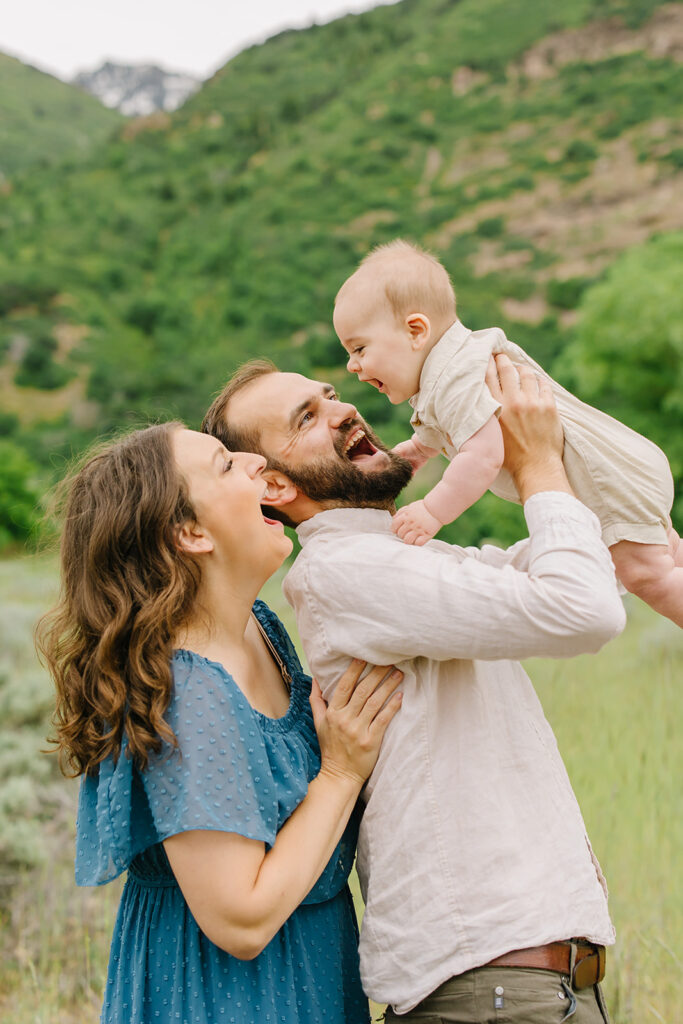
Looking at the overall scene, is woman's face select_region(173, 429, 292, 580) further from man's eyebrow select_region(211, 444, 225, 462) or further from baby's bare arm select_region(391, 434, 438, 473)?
baby's bare arm select_region(391, 434, 438, 473)

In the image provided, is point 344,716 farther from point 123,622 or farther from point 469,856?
point 123,622

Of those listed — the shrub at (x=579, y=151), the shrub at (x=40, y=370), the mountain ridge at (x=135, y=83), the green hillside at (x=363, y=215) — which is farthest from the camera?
the mountain ridge at (x=135, y=83)

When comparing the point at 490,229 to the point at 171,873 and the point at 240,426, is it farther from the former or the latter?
the point at 171,873

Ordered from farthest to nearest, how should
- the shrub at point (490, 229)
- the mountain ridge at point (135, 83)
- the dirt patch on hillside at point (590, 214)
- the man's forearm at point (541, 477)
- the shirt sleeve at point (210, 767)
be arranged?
the mountain ridge at point (135, 83)
the shrub at point (490, 229)
the dirt patch on hillside at point (590, 214)
the man's forearm at point (541, 477)
the shirt sleeve at point (210, 767)

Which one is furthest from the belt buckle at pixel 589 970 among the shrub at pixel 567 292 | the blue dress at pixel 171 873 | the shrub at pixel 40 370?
the shrub at pixel 40 370

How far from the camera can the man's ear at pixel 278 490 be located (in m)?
1.99

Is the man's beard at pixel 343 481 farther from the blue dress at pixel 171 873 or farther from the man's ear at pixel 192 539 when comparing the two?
the blue dress at pixel 171 873

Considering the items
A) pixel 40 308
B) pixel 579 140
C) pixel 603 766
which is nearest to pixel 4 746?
pixel 603 766

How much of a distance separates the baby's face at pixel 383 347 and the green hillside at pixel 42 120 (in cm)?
5677

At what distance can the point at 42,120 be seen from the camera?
61531 millimetres

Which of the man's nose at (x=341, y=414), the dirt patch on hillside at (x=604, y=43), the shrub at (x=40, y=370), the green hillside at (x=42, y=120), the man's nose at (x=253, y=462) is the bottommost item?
the shrub at (x=40, y=370)

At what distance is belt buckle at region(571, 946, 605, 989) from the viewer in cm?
156

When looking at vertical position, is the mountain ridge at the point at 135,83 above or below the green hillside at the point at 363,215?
above

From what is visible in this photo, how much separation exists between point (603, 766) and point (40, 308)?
126 feet
